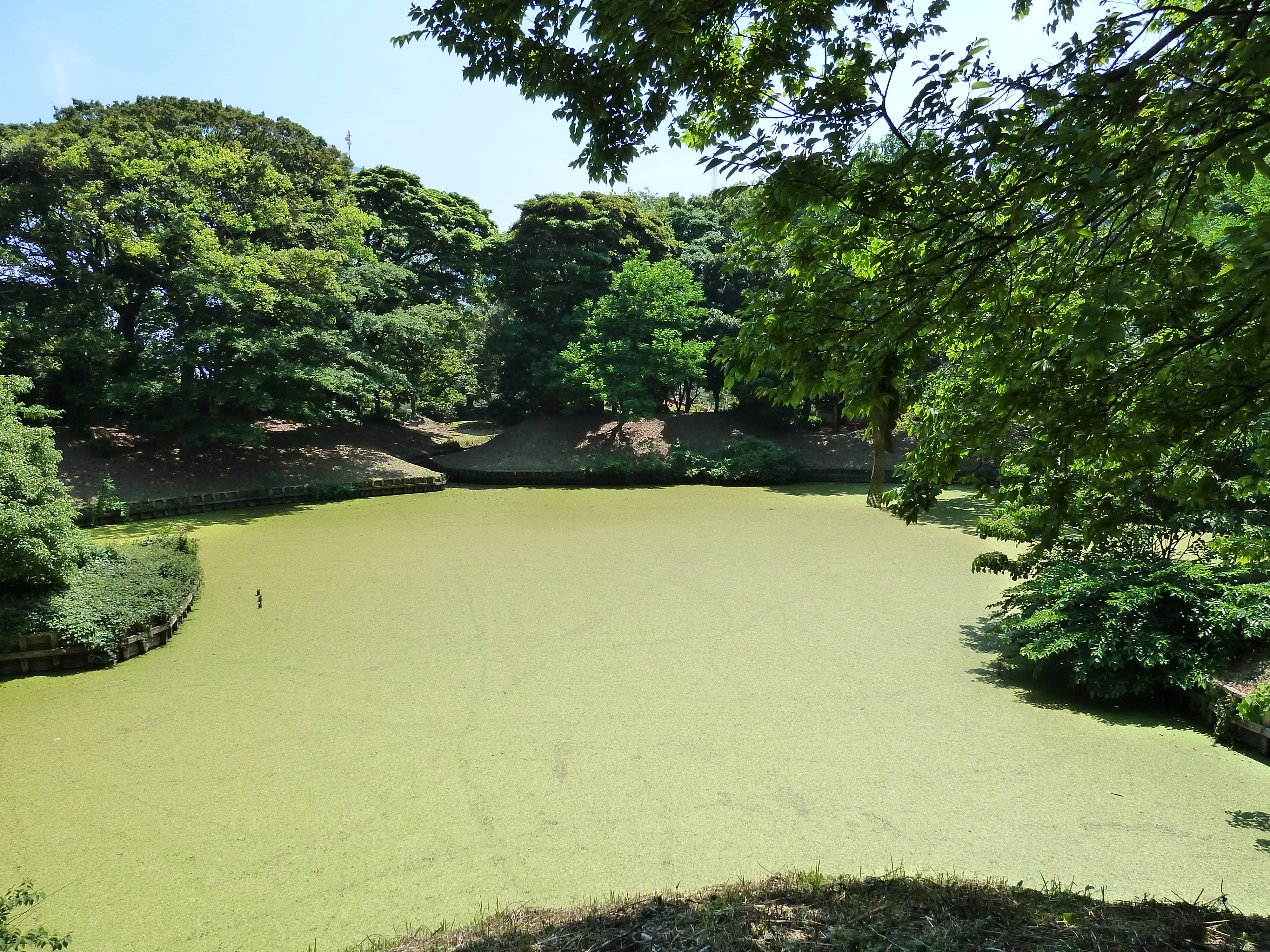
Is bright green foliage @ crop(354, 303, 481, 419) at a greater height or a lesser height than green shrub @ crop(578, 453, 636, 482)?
greater

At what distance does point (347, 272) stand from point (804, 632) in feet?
44.5

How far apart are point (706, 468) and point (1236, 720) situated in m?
12.7

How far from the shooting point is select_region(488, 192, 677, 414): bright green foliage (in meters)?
18.9

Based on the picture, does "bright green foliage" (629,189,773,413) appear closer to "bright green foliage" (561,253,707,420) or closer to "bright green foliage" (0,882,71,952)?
"bright green foliage" (561,253,707,420)

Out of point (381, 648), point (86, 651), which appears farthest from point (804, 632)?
point (86, 651)

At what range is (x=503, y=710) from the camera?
5.05 meters

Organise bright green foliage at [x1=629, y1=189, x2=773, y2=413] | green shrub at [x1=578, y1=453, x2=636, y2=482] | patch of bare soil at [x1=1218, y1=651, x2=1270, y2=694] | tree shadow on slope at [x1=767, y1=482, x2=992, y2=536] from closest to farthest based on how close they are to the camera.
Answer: patch of bare soil at [x1=1218, y1=651, x2=1270, y2=694] → tree shadow on slope at [x1=767, y1=482, x2=992, y2=536] → green shrub at [x1=578, y1=453, x2=636, y2=482] → bright green foliage at [x1=629, y1=189, x2=773, y2=413]

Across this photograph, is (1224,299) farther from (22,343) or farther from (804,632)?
(22,343)

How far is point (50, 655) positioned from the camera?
18.8 ft

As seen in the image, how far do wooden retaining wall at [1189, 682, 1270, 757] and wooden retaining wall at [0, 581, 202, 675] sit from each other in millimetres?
8231

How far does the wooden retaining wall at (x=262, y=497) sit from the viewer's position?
1284 cm

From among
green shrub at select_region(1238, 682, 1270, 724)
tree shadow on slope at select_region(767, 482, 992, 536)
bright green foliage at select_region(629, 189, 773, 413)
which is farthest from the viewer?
bright green foliage at select_region(629, 189, 773, 413)

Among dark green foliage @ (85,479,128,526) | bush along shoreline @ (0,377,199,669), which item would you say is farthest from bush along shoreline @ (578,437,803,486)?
bush along shoreline @ (0,377,199,669)

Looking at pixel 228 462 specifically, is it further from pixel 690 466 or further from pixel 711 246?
pixel 711 246
